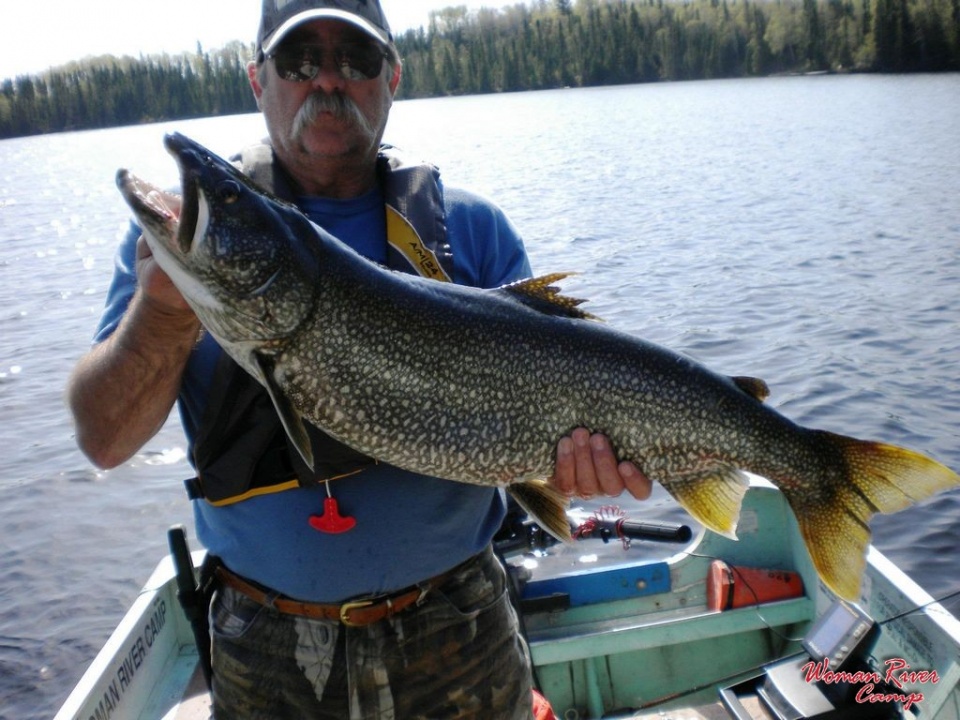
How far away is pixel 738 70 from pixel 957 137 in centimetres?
8405

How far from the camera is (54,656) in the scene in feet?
27.0

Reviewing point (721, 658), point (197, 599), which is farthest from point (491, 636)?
point (721, 658)

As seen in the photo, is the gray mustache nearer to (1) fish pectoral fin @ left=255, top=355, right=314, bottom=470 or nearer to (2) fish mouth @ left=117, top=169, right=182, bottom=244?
(2) fish mouth @ left=117, top=169, right=182, bottom=244

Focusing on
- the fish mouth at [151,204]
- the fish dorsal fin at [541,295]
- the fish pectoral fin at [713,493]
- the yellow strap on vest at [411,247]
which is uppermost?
the fish mouth at [151,204]

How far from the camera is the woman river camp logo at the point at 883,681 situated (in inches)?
165

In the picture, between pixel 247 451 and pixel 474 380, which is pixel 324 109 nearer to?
pixel 474 380

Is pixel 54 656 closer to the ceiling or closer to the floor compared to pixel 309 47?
closer to the floor

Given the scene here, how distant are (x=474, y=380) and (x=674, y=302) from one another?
40.6ft

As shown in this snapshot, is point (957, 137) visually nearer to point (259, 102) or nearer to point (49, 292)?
point (49, 292)

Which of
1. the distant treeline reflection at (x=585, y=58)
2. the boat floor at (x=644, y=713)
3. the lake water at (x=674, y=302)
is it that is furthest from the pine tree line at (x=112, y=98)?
the boat floor at (x=644, y=713)

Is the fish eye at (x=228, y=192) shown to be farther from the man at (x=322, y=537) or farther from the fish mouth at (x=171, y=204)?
the man at (x=322, y=537)

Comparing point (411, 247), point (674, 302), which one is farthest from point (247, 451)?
point (674, 302)

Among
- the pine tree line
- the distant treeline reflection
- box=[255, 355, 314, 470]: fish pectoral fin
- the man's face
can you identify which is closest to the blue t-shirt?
box=[255, 355, 314, 470]: fish pectoral fin

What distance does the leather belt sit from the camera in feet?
9.69
